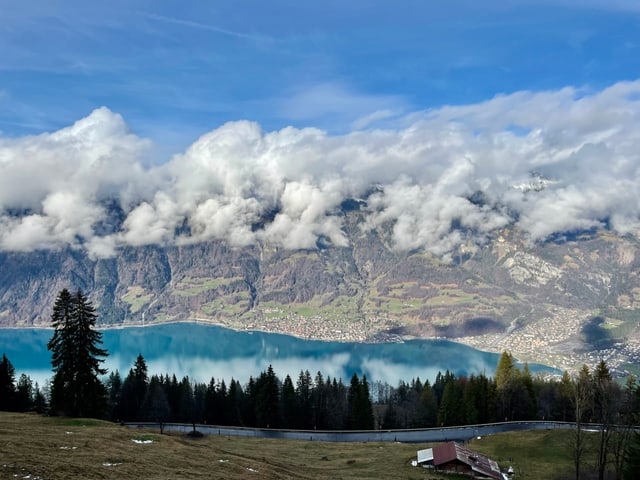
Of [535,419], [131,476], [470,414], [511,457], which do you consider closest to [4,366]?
[131,476]

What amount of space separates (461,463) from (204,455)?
1126 inches

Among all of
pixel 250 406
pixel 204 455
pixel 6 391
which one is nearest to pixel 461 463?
pixel 204 455

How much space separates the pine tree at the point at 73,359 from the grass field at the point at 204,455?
503 cm

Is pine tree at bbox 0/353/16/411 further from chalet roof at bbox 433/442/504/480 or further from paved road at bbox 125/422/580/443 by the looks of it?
chalet roof at bbox 433/442/504/480

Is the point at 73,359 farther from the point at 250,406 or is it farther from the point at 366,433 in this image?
the point at 366,433

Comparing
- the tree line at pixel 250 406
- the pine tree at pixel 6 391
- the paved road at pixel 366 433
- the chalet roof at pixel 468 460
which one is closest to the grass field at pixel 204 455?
the chalet roof at pixel 468 460

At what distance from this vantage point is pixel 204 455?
38.6 metres

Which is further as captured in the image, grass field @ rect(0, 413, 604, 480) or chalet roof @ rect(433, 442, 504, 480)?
chalet roof @ rect(433, 442, 504, 480)

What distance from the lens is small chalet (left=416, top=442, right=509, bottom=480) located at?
53.0m

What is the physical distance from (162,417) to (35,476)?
261 feet

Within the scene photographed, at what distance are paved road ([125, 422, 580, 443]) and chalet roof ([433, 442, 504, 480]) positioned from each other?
26.5m

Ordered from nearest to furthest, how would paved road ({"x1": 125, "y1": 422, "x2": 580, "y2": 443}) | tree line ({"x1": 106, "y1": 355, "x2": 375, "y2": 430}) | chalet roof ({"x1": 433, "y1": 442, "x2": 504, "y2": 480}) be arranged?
chalet roof ({"x1": 433, "y1": 442, "x2": 504, "y2": 480}), paved road ({"x1": 125, "y1": 422, "x2": 580, "y2": 443}), tree line ({"x1": 106, "y1": 355, "x2": 375, "y2": 430})

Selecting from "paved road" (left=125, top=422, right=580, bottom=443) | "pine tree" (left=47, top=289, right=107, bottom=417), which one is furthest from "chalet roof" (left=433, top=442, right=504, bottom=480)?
"pine tree" (left=47, top=289, right=107, bottom=417)

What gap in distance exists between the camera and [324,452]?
224ft
